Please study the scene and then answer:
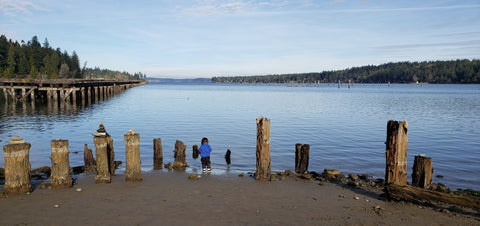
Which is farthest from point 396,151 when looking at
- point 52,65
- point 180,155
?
point 52,65

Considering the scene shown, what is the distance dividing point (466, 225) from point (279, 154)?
1146 cm

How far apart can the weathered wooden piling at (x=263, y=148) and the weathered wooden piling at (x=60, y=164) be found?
20.3 feet

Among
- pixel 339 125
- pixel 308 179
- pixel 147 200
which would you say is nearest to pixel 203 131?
pixel 339 125

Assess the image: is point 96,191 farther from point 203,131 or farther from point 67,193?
point 203,131

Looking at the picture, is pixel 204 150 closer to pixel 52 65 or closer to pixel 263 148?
pixel 263 148

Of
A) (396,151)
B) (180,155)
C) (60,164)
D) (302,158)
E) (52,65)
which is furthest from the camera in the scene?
(52,65)

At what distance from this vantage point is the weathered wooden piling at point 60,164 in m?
10.3

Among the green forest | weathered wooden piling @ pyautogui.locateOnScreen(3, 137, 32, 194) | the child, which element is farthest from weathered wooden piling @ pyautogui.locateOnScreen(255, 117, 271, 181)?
the green forest

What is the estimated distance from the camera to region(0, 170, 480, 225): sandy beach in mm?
8539

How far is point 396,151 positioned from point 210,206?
18.8 ft

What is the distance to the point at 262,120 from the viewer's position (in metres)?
12.1

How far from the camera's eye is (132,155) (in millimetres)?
11312

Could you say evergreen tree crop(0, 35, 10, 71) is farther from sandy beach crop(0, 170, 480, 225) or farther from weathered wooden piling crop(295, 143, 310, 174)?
weathered wooden piling crop(295, 143, 310, 174)

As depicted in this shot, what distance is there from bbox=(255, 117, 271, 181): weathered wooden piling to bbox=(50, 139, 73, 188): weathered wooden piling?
20.3ft
